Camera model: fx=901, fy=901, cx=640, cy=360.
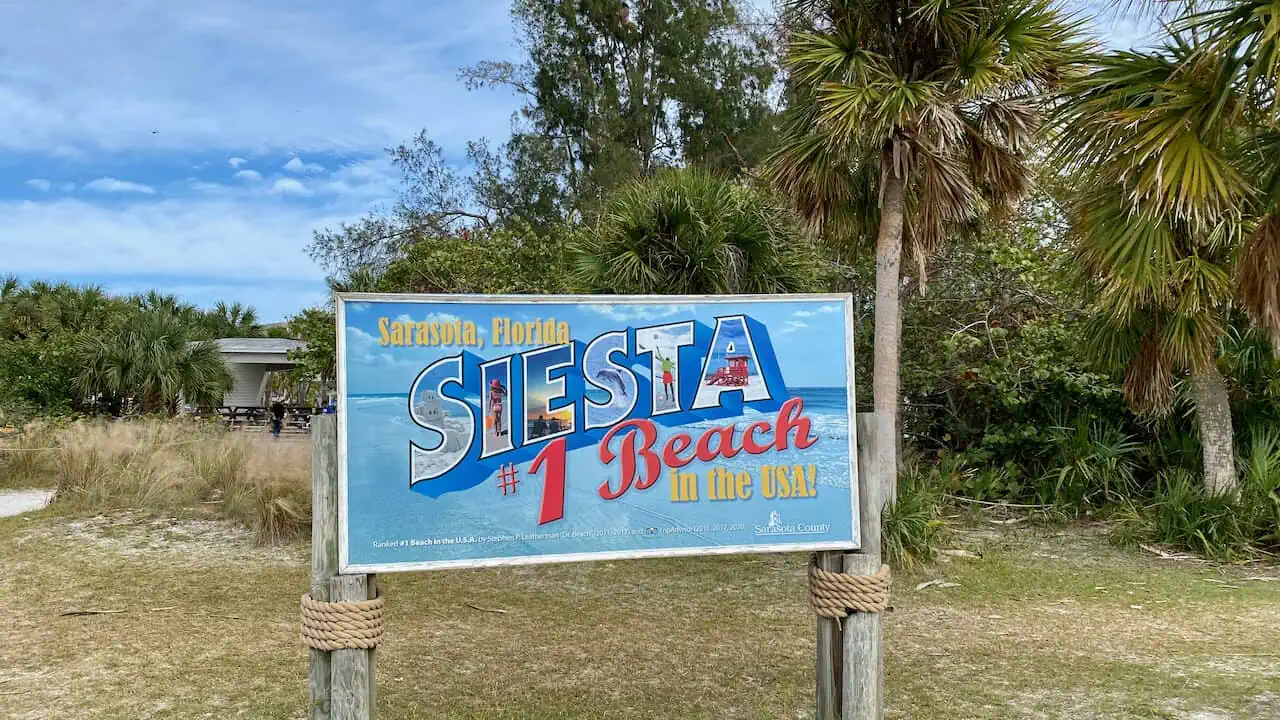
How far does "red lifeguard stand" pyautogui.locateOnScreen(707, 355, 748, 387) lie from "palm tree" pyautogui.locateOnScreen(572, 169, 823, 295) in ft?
18.6

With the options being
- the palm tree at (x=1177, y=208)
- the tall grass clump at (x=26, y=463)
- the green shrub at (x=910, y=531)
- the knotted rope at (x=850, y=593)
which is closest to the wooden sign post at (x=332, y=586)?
the knotted rope at (x=850, y=593)

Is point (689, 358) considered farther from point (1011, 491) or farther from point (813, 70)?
point (1011, 491)

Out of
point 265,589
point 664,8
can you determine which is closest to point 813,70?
point 265,589

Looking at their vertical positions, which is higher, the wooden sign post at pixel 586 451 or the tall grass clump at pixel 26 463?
the wooden sign post at pixel 586 451

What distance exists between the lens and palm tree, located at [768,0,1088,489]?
302 inches

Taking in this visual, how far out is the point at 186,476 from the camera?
10.8 metres

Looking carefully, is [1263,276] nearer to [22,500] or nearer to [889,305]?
[889,305]

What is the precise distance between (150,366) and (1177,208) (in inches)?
738

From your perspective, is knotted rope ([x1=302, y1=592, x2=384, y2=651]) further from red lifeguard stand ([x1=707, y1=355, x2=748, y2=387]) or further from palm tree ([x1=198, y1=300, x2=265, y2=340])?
palm tree ([x1=198, y1=300, x2=265, y2=340])

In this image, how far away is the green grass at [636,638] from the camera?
4.70 metres

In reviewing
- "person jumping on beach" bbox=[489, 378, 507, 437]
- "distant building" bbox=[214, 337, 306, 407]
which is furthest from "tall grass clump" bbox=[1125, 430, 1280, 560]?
"distant building" bbox=[214, 337, 306, 407]

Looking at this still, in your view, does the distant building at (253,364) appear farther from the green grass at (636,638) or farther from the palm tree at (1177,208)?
the palm tree at (1177,208)

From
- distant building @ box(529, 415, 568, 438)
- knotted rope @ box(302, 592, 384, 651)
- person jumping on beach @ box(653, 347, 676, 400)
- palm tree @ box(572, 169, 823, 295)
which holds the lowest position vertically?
knotted rope @ box(302, 592, 384, 651)

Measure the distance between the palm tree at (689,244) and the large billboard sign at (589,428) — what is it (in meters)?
5.67
